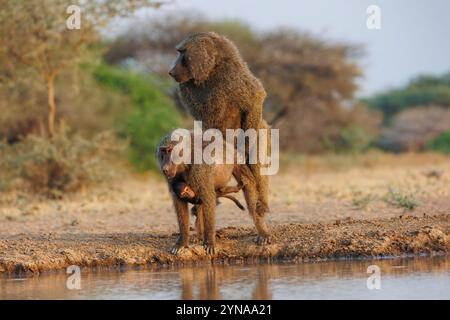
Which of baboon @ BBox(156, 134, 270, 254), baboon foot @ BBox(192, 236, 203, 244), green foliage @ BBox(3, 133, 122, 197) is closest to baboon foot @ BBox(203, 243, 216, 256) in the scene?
baboon @ BBox(156, 134, 270, 254)

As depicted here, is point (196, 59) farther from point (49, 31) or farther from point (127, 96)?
point (127, 96)

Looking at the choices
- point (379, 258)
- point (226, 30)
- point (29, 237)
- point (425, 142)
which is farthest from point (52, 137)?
point (425, 142)

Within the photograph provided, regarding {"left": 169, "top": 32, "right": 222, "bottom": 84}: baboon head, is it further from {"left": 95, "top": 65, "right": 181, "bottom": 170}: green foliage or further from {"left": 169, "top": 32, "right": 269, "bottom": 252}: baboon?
{"left": 95, "top": 65, "right": 181, "bottom": 170}: green foliage

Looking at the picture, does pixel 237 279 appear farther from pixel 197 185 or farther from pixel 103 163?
pixel 103 163

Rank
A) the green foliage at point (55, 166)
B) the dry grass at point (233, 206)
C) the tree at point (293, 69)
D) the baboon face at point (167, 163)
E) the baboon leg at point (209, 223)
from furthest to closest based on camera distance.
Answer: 1. the tree at point (293, 69)
2. the green foliage at point (55, 166)
3. the dry grass at point (233, 206)
4. the baboon leg at point (209, 223)
5. the baboon face at point (167, 163)

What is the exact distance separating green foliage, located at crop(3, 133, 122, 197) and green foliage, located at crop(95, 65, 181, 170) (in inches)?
139

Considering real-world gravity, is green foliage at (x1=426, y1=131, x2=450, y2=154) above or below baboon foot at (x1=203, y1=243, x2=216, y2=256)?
above

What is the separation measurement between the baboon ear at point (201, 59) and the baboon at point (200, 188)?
61cm

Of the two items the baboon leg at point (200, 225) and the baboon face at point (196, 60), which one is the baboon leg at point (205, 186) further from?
the baboon face at point (196, 60)

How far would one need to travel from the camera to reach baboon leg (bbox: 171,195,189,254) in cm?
820

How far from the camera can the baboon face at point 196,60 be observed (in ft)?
25.9

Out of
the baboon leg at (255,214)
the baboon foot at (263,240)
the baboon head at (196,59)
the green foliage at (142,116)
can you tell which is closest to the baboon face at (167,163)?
the baboon head at (196,59)

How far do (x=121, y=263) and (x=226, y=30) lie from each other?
80.0ft

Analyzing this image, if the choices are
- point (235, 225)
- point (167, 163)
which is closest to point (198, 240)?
point (167, 163)
